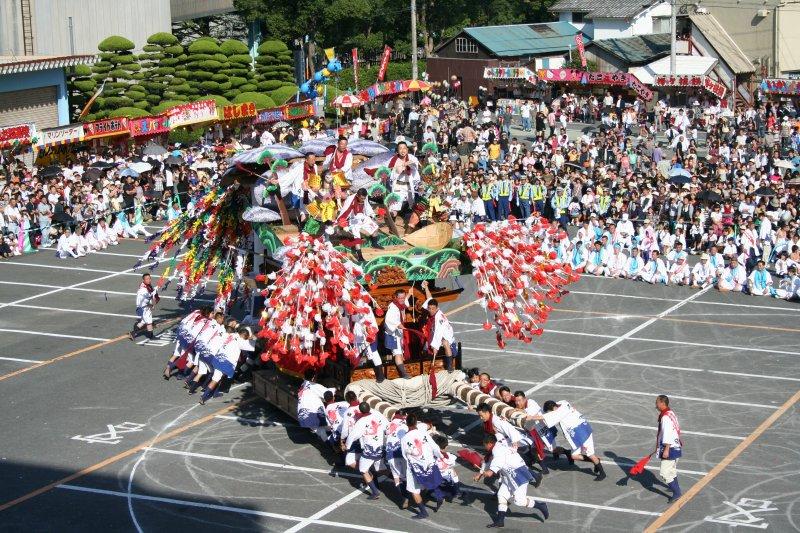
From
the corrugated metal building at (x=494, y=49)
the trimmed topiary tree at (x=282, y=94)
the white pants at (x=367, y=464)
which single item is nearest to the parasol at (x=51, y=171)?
the trimmed topiary tree at (x=282, y=94)

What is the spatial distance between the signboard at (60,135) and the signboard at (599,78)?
19.3 metres

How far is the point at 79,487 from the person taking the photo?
57.3 feet

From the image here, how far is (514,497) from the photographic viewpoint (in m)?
16.1

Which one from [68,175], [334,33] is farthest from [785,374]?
[334,33]

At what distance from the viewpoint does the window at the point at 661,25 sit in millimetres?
56688

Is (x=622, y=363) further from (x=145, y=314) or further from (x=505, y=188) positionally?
(x=505, y=188)

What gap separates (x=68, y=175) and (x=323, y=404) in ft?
72.2

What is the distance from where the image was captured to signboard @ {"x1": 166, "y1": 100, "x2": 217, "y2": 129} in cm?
4288

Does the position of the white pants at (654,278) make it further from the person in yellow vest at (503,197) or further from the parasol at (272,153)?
the parasol at (272,153)

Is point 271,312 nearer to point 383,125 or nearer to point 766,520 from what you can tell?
point 766,520

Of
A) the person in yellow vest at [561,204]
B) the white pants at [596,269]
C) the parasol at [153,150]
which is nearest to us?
the white pants at [596,269]

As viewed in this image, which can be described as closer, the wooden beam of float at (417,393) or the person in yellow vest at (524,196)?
the wooden beam of float at (417,393)

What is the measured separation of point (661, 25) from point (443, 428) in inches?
1629

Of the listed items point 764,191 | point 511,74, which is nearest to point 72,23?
point 511,74
